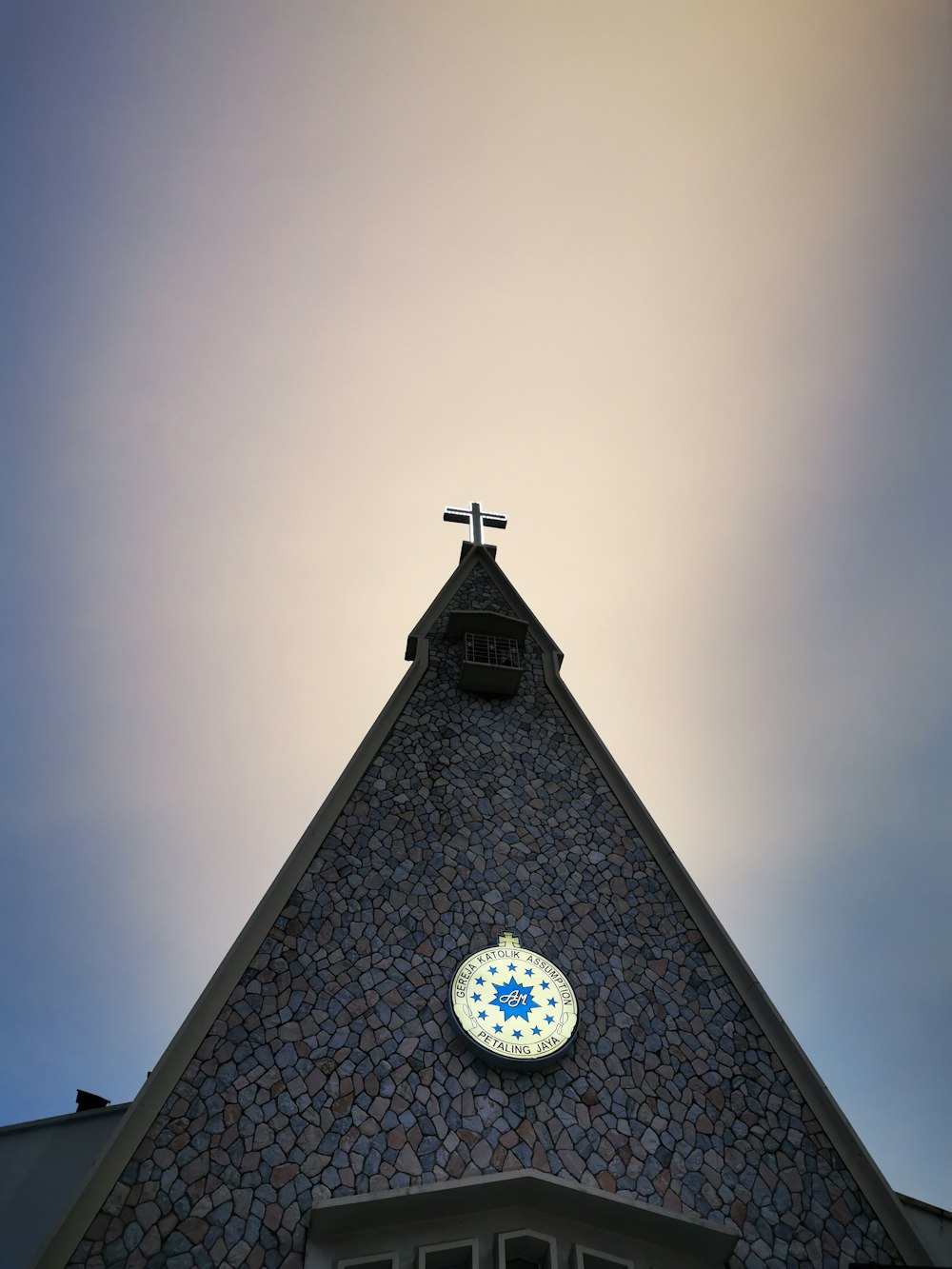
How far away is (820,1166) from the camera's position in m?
5.96

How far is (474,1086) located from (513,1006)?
26.0 inches

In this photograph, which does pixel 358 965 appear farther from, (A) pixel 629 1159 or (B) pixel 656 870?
(B) pixel 656 870

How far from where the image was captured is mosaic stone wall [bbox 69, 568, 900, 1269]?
17.4ft

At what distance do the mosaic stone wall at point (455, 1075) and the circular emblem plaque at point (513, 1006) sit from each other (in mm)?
158

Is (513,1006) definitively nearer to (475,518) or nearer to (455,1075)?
(455,1075)

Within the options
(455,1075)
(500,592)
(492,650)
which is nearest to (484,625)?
(492,650)

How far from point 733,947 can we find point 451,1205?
333 cm

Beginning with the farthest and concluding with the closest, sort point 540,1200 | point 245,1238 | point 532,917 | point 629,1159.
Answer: point 532,917, point 629,1159, point 540,1200, point 245,1238

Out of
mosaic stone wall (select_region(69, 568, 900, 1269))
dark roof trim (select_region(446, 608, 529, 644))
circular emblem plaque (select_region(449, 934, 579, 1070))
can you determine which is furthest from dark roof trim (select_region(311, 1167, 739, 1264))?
dark roof trim (select_region(446, 608, 529, 644))

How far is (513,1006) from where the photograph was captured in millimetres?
6441

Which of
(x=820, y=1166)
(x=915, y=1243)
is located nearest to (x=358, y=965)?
(x=820, y=1166)

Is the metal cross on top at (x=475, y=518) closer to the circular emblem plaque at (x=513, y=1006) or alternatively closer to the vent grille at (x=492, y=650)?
the vent grille at (x=492, y=650)

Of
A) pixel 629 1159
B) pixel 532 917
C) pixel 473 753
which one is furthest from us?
pixel 473 753

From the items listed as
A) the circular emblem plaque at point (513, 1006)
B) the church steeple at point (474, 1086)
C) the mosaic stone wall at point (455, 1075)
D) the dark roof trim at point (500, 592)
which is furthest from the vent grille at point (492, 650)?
the circular emblem plaque at point (513, 1006)
